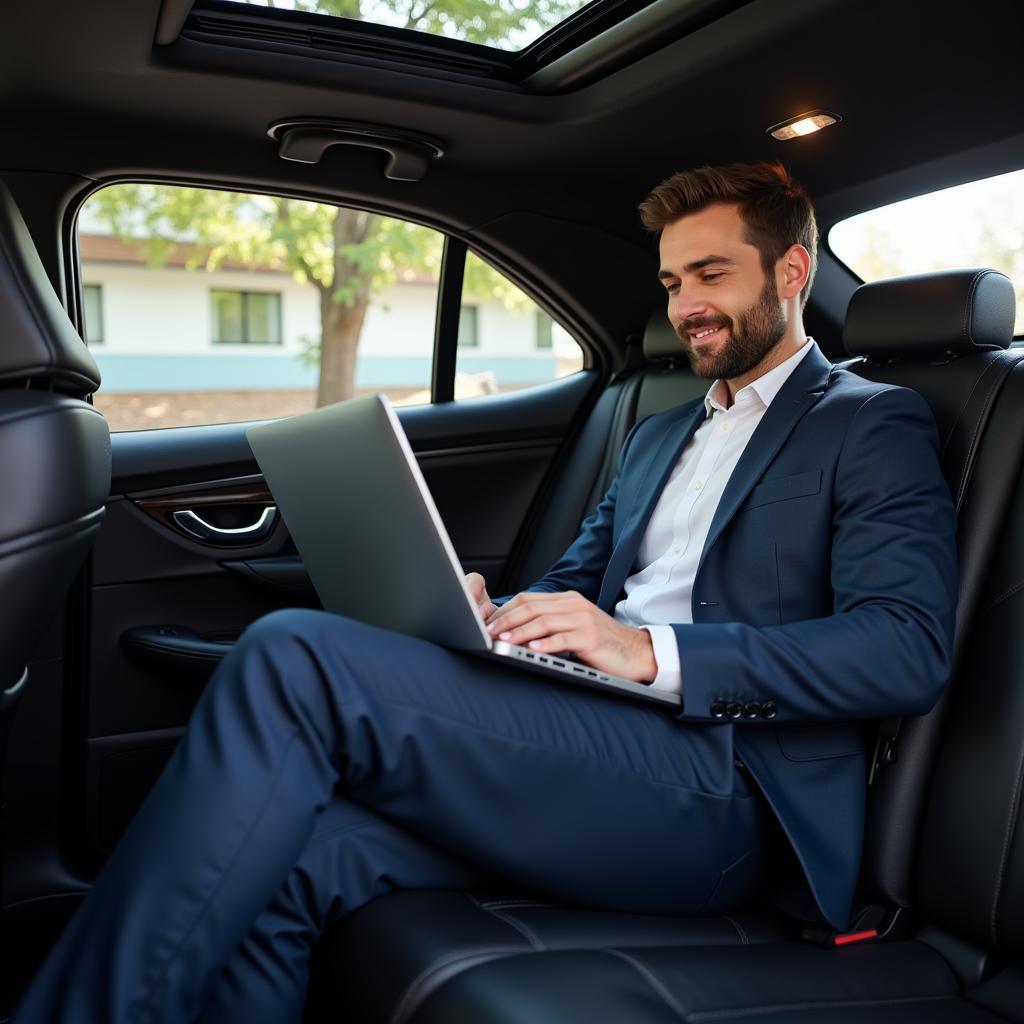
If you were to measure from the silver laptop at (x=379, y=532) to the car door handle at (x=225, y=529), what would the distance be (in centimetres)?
93

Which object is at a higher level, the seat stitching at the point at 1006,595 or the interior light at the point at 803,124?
the interior light at the point at 803,124

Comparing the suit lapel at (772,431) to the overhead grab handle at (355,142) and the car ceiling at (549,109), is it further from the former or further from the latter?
the overhead grab handle at (355,142)

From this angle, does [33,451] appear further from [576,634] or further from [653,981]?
[653,981]

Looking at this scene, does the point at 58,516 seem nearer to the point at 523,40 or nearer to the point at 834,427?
the point at 834,427

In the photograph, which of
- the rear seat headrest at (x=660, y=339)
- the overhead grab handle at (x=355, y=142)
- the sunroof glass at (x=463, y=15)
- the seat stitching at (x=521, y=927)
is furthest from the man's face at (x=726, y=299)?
the seat stitching at (x=521, y=927)

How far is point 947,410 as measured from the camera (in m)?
1.77

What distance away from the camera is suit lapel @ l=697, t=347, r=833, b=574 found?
1731 mm

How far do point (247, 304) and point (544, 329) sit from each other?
1255 millimetres

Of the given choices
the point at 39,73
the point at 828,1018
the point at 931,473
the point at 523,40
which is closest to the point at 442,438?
the point at 523,40

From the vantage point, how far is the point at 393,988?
4.10 ft

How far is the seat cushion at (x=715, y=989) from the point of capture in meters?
1.16

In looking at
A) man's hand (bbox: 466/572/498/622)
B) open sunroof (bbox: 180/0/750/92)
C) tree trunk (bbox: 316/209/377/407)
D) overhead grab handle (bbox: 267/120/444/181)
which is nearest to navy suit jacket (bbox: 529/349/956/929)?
man's hand (bbox: 466/572/498/622)

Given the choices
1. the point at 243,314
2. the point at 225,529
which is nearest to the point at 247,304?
the point at 243,314

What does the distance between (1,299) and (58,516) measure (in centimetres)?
32
